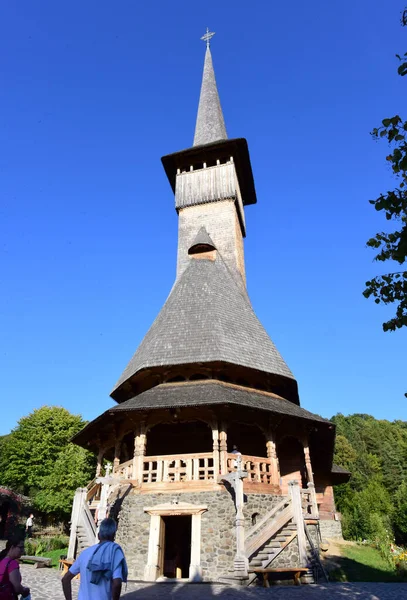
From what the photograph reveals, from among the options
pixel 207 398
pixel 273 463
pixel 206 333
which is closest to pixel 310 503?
pixel 273 463

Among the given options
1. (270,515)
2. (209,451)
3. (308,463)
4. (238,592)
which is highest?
(209,451)

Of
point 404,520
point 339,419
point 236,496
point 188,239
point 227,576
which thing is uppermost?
point 339,419

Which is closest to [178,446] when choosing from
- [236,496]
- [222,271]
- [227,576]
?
[236,496]

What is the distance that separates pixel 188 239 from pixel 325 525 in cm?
1517

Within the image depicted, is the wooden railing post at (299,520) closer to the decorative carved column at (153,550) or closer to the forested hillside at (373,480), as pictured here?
the decorative carved column at (153,550)

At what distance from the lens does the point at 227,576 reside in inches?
375

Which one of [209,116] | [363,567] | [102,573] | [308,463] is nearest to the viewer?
[102,573]

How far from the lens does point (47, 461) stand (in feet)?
103

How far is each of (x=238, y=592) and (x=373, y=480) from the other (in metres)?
39.3

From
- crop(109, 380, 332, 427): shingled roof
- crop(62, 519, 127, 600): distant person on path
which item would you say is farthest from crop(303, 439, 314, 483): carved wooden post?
crop(62, 519, 127, 600): distant person on path

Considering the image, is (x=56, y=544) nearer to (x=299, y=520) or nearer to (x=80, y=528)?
(x=80, y=528)

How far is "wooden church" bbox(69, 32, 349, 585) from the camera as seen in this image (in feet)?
35.2

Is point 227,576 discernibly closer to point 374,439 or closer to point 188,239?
point 188,239

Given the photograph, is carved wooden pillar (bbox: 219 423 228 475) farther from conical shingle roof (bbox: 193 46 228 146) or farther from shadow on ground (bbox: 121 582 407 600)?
conical shingle roof (bbox: 193 46 228 146)
